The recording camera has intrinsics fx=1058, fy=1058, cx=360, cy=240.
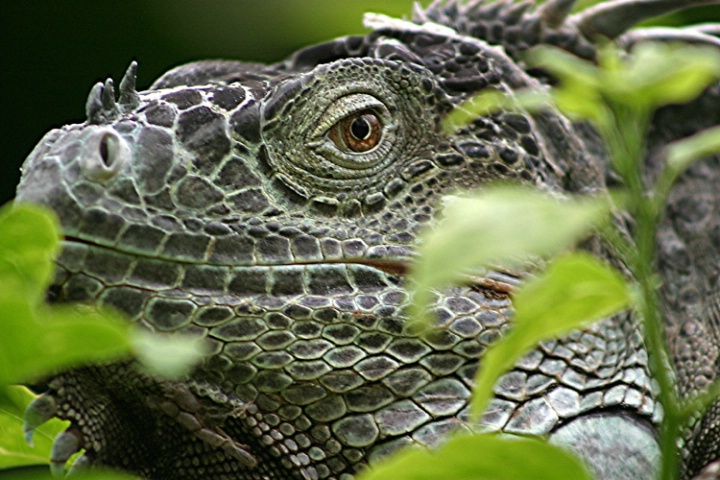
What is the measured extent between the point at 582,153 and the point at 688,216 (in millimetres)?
584

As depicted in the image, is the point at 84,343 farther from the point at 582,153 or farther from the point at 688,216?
the point at 688,216

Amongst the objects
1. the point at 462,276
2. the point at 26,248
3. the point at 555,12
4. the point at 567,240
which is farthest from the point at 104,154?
the point at 555,12

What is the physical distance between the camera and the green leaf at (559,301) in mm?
1674

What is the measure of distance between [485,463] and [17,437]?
6.10ft

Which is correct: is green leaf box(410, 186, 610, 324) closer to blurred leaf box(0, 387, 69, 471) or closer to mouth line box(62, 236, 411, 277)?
blurred leaf box(0, 387, 69, 471)

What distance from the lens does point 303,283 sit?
3.52m

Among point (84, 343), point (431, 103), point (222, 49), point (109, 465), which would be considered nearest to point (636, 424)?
point (431, 103)

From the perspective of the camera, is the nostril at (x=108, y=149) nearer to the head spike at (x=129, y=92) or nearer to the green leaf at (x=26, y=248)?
the head spike at (x=129, y=92)

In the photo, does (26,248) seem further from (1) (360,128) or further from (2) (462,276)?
(1) (360,128)

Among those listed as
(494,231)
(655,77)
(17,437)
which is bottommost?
(17,437)

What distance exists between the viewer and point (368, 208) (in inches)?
149

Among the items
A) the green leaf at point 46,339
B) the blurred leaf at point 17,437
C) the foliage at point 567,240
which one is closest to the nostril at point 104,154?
the blurred leaf at point 17,437

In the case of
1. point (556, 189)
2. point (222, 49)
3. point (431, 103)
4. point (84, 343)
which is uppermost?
point (84, 343)

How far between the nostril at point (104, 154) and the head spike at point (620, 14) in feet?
7.54
